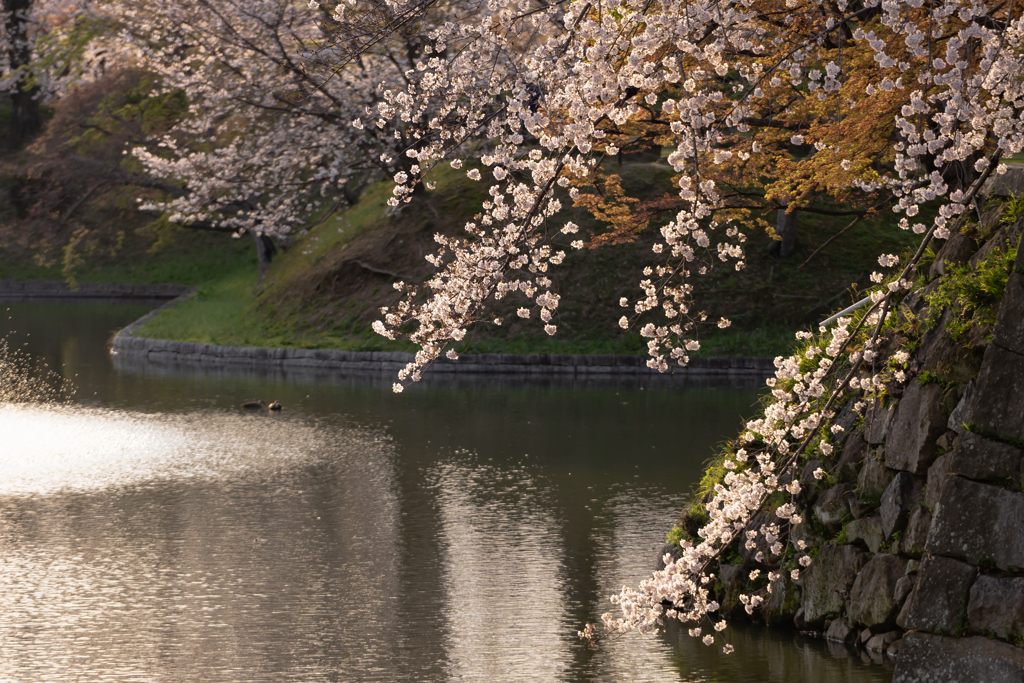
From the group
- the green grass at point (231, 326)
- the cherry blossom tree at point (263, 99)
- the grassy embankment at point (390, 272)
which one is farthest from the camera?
the cherry blossom tree at point (263, 99)

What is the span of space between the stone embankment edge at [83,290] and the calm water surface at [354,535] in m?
17.3

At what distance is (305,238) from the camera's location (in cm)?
2864

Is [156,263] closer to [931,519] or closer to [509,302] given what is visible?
[509,302]

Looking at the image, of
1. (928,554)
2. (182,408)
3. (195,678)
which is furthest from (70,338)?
(928,554)

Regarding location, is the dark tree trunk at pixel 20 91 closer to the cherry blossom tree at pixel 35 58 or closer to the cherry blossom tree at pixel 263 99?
the cherry blossom tree at pixel 35 58

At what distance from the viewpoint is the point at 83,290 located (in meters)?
34.6

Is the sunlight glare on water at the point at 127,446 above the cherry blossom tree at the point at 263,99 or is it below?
below

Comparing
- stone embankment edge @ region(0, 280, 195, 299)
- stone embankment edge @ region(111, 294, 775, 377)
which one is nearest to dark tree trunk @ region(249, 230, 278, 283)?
stone embankment edge @ region(111, 294, 775, 377)

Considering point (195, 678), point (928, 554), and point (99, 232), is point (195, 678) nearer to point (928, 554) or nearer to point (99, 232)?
point (928, 554)

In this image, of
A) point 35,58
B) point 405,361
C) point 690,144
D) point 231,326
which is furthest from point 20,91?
point 690,144

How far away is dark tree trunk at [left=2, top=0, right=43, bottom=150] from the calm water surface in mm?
25723

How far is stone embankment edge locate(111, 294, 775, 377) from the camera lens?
1948cm

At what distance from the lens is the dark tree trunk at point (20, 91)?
3691 centimetres

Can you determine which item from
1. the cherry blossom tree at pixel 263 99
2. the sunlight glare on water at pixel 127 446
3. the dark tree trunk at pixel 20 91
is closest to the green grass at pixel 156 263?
the dark tree trunk at pixel 20 91
